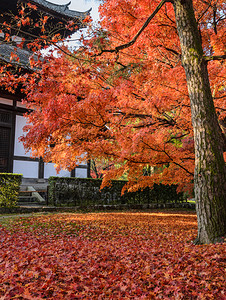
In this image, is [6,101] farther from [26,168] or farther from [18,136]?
[26,168]

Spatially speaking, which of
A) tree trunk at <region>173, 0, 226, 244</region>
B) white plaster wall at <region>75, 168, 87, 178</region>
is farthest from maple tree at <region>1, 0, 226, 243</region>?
white plaster wall at <region>75, 168, 87, 178</region>

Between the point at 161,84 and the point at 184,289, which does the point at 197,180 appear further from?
the point at 161,84

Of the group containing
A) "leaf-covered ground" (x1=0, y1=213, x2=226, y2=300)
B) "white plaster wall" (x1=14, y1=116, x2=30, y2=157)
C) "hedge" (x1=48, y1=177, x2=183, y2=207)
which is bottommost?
"leaf-covered ground" (x1=0, y1=213, x2=226, y2=300)

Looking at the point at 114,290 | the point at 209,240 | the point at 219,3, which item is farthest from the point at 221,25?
the point at 114,290

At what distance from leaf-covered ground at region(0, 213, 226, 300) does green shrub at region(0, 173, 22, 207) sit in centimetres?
436

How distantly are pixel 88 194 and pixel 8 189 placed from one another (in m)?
4.11

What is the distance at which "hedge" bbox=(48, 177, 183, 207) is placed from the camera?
38.5ft

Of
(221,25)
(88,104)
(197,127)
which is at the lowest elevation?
(197,127)

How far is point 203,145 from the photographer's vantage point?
4.74 metres

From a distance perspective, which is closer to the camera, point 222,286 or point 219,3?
point 222,286

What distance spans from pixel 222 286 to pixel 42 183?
1086cm

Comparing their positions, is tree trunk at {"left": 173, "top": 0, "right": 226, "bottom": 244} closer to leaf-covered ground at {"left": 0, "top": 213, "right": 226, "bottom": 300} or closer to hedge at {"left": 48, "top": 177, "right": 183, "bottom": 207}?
leaf-covered ground at {"left": 0, "top": 213, "right": 226, "bottom": 300}

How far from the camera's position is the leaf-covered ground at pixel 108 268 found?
2.77m

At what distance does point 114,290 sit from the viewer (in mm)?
2885
